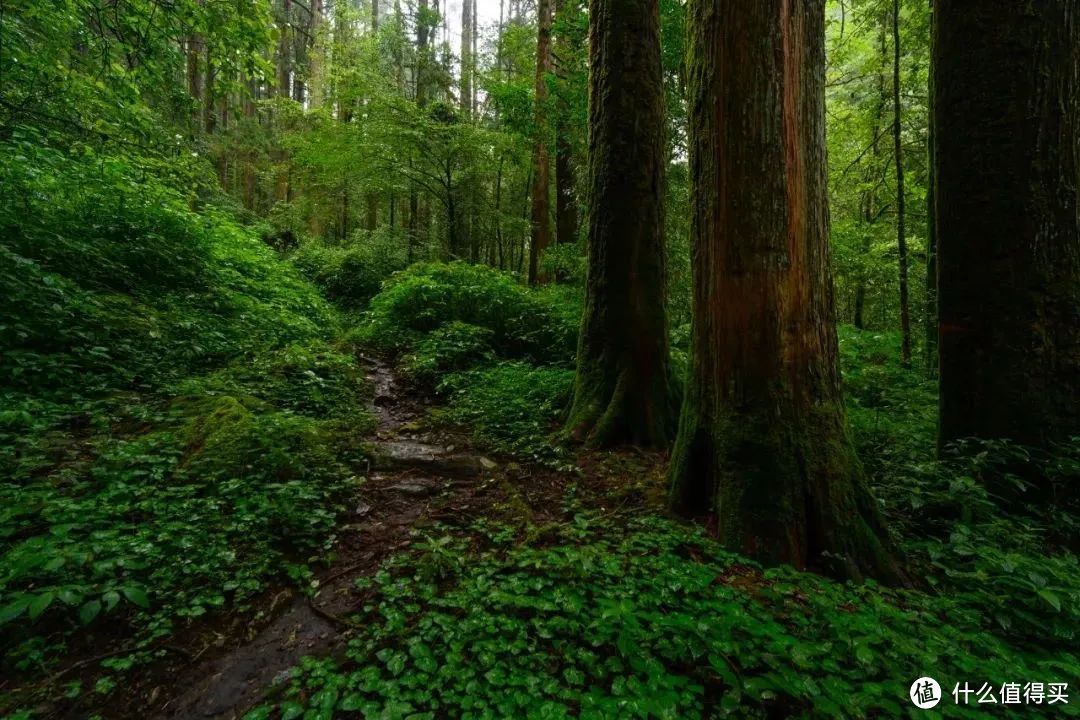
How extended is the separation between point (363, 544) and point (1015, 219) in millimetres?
4743

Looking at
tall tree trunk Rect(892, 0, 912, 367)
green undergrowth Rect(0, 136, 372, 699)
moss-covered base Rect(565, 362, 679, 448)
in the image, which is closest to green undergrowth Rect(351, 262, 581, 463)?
moss-covered base Rect(565, 362, 679, 448)

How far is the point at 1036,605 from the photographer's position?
2123 mm

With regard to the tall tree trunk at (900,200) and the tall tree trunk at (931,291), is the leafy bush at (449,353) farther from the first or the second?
the tall tree trunk at (900,200)

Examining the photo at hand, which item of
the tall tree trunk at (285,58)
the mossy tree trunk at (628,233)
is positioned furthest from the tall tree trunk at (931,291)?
the tall tree trunk at (285,58)

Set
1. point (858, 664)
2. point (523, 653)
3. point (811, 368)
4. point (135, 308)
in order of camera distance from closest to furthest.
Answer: point (858, 664)
point (523, 653)
point (811, 368)
point (135, 308)

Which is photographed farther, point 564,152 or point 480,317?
point 564,152

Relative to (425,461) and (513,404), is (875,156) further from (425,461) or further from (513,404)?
(425,461)

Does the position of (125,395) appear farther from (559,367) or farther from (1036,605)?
(1036,605)

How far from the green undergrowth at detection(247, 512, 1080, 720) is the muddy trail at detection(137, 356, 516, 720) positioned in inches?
6.8

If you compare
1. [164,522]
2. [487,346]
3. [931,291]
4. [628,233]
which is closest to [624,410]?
[628,233]

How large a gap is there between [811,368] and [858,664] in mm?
1633

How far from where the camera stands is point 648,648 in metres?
2.04

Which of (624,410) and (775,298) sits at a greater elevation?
(775,298)

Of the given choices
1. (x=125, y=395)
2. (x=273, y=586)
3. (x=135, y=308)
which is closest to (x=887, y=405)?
(x=273, y=586)
